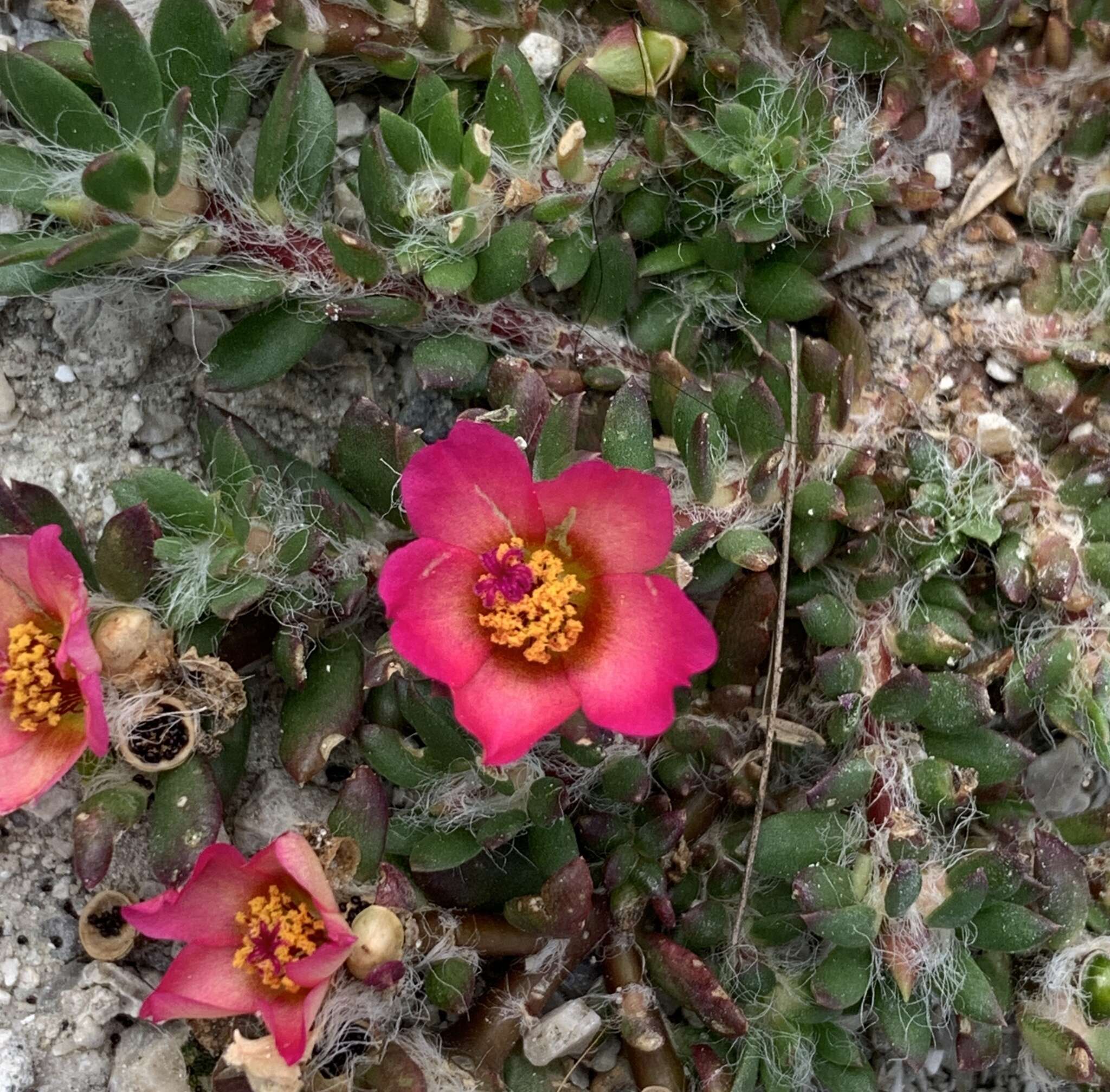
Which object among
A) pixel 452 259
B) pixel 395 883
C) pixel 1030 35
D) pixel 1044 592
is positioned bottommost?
pixel 395 883

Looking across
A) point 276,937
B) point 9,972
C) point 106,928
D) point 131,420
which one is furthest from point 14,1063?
point 131,420

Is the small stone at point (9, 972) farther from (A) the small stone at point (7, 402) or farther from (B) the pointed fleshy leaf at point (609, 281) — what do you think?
(B) the pointed fleshy leaf at point (609, 281)

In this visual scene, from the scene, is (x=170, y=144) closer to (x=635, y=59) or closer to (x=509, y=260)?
(x=509, y=260)

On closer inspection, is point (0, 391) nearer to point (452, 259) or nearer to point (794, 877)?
point (452, 259)

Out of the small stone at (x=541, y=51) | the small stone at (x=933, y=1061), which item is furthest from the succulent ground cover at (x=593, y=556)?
the small stone at (x=933, y=1061)

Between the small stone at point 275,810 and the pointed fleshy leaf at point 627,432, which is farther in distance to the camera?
the small stone at point 275,810

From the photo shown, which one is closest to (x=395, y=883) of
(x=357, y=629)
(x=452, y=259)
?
(x=357, y=629)

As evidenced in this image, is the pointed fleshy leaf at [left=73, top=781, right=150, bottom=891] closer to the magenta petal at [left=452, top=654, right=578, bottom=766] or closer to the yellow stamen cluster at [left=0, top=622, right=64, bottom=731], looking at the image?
the yellow stamen cluster at [left=0, top=622, right=64, bottom=731]
